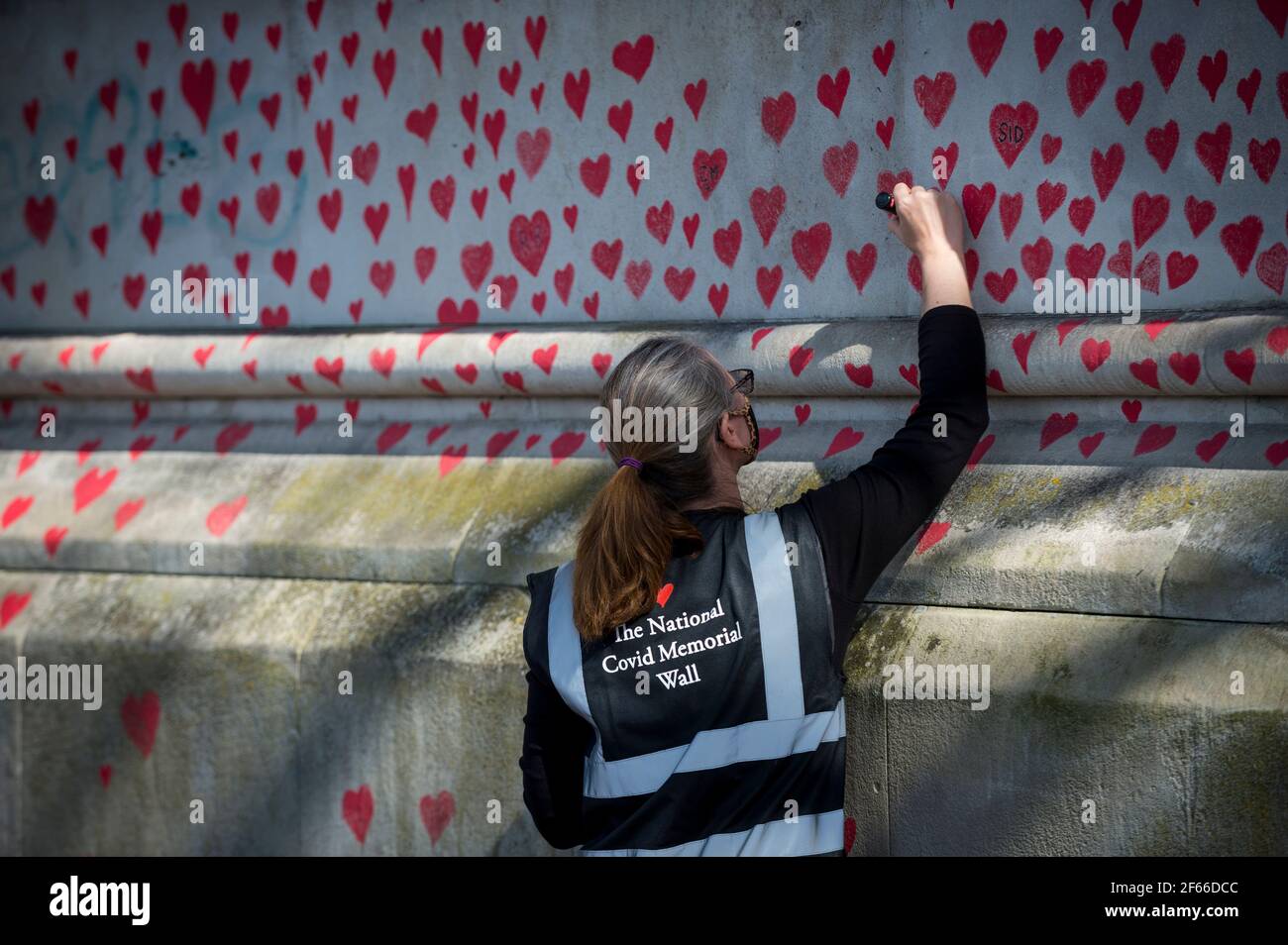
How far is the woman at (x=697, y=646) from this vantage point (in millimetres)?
2934

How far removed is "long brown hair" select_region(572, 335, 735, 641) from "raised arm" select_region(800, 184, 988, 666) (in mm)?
271

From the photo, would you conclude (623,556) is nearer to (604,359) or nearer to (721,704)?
(721,704)

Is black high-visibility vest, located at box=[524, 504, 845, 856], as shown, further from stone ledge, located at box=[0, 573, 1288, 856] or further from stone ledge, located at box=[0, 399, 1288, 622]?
stone ledge, located at box=[0, 399, 1288, 622]

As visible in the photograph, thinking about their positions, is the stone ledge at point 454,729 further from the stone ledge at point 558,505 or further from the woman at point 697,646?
the woman at point 697,646

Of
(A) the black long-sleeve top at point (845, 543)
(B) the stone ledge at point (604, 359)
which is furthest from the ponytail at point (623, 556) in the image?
(B) the stone ledge at point (604, 359)

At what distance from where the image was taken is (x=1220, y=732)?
303cm

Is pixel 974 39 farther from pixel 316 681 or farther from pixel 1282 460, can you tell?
pixel 316 681

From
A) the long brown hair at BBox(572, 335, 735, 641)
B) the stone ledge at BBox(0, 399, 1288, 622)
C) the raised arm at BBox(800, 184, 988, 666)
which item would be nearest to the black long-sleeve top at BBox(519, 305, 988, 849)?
the raised arm at BBox(800, 184, 988, 666)

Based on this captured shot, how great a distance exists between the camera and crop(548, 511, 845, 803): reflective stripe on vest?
2.93 meters

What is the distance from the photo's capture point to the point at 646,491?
3021 millimetres

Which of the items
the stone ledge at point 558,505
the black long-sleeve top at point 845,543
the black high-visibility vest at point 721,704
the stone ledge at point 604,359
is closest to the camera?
the black high-visibility vest at point 721,704

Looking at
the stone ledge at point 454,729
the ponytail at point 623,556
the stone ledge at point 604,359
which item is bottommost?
the stone ledge at point 454,729

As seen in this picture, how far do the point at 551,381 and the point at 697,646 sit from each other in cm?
166

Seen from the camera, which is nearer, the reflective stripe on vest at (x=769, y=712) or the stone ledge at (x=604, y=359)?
the reflective stripe on vest at (x=769, y=712)
